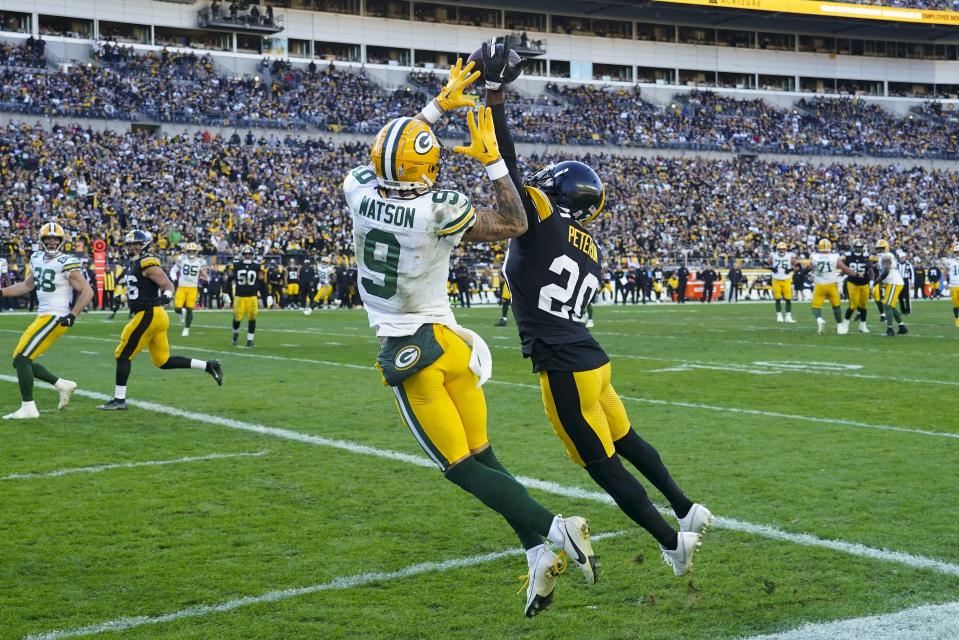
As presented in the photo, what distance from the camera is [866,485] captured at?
249 inches

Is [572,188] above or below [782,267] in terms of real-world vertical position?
above

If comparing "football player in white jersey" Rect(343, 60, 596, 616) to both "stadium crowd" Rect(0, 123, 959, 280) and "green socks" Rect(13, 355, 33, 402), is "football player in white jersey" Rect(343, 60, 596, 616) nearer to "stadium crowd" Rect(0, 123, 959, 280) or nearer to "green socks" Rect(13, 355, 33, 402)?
"green socks" Rect(13, 355, 33, 402)

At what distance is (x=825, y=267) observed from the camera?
736 inches

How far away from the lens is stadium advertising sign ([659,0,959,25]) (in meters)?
56.3

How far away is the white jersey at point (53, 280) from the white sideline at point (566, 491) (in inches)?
47.9

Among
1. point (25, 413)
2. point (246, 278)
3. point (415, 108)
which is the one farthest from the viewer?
point (415, 108)

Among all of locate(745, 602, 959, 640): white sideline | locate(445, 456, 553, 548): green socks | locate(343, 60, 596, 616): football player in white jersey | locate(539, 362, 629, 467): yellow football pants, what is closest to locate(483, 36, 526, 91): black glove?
locate(343, 60, 596, 616): football player in white jersey

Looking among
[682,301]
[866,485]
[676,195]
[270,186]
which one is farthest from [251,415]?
[676,195]

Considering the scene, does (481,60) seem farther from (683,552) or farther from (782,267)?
(782,267)

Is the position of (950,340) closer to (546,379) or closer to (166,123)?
(546,379)

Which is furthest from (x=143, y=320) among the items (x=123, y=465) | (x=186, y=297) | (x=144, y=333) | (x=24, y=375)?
(x=186, y=297)

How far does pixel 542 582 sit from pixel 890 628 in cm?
124

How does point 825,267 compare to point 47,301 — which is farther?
point 825,267

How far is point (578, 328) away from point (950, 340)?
14.9 meters
